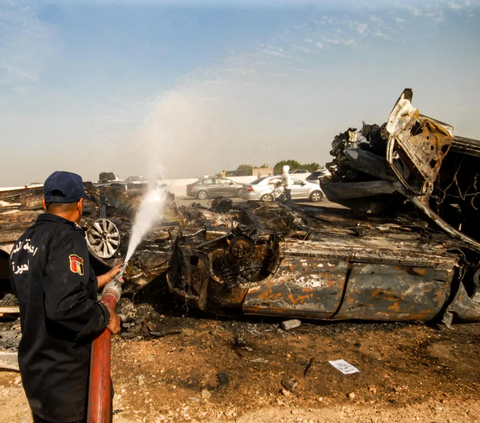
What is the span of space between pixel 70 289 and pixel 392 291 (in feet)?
11.3

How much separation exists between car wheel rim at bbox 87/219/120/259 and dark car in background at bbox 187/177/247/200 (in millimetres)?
15576

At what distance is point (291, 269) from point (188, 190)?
17797 millimetres

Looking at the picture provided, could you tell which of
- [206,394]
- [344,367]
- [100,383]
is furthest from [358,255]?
[100,383]

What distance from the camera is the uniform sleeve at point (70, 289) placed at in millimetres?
1505

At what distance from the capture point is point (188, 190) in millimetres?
20984

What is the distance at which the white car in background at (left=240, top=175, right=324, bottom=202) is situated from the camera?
17344 millimetres

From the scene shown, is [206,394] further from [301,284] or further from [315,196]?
[315,196]

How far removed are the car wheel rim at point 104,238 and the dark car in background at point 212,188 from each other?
51.1ft

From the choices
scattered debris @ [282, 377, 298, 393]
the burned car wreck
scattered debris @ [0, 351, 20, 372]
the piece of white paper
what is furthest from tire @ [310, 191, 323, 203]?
scattered debris @ [0, 351, 20, 372]

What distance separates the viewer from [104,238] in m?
5.24

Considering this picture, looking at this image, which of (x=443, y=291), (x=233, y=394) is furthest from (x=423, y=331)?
(x=233, y=394)

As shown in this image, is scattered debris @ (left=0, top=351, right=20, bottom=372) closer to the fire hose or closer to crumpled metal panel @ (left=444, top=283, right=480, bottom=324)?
the fire hose

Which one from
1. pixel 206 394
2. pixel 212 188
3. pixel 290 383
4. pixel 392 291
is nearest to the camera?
pixel 206 394

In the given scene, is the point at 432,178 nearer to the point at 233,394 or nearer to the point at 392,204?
the point at 392,204
